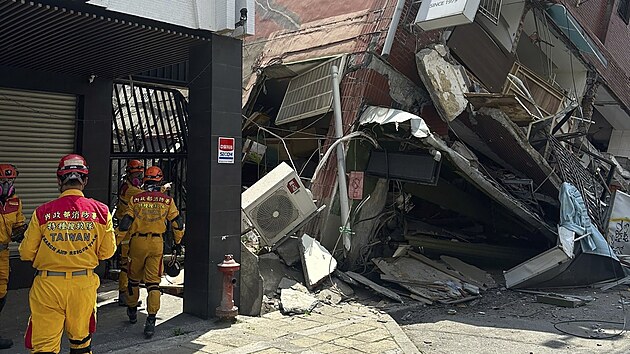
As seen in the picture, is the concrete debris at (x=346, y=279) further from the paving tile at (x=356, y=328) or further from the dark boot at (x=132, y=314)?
the dark boot at (x=132, y=314)

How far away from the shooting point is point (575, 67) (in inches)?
592

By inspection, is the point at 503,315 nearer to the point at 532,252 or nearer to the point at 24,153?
the point at 532,252

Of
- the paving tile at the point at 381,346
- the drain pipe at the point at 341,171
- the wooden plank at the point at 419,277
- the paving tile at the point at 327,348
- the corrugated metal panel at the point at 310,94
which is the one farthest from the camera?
the corrugated metal panel at the point at 310,94

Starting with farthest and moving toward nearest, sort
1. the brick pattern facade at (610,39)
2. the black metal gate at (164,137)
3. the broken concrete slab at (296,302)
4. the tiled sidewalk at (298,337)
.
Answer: the brick pattern facade at (610,39) < the black metal gate at (164,137) < the broken concrete slab at (296,302) < the tiled sidewalk at (298,337)

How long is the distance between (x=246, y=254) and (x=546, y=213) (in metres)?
7.33

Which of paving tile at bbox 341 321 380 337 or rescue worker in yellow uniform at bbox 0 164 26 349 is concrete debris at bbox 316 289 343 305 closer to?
paving tile at bbox 341 321 380 337

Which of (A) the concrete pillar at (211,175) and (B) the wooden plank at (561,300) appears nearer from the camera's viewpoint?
(A) the concrete pillar at (211,175)

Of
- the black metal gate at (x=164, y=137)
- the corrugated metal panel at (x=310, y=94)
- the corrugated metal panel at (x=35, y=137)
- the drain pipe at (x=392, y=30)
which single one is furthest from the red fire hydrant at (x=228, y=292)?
the drain pipe at (x=392, y=30)

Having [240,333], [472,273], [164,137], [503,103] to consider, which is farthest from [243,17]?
[472,273]

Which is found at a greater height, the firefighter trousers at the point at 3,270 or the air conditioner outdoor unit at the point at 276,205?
the air conditioner outdoor unit at the point at 276,205

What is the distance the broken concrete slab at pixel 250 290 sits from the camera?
757 cm

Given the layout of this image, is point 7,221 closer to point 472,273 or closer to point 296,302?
point 296,302

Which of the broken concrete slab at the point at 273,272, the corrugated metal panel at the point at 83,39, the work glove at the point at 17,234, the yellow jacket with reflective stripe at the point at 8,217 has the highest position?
the corrugated metal panel at the point at 83,39

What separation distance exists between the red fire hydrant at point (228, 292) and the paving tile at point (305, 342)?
0.92 m
